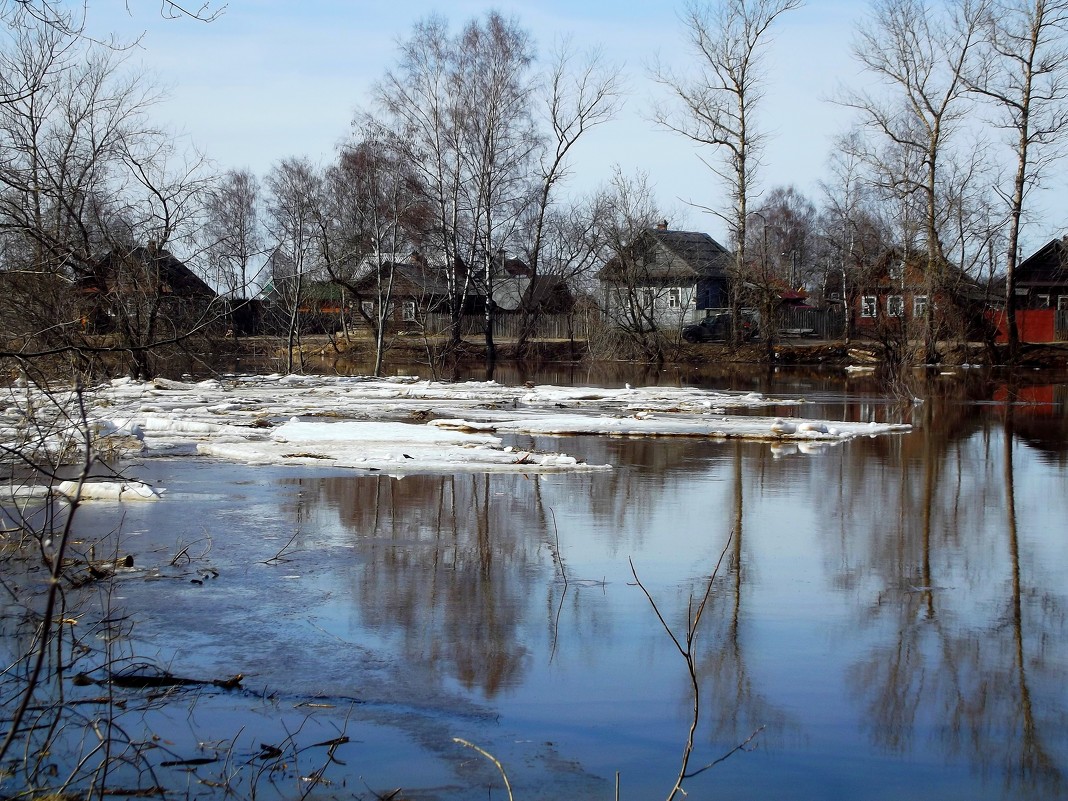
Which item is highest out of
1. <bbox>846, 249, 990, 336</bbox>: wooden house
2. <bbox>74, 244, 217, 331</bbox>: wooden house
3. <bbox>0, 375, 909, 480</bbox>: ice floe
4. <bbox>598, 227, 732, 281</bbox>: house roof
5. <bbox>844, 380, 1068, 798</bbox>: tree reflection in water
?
<bbox>598, 227, 732, 281</bbox>: house roof

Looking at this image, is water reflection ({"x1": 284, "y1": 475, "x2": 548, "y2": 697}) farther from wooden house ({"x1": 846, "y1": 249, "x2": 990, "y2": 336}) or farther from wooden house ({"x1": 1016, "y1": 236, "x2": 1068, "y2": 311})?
wooden house ({"x1": 1016, "y1": 236, "x2": 1068, "y2": 311})

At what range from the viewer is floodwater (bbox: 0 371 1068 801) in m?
4.79

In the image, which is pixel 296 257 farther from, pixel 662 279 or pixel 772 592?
pixel 772 592

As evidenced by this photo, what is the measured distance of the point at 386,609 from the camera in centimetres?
704

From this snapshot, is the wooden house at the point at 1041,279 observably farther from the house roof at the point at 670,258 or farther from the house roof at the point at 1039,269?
the house roof at the point at 670,258

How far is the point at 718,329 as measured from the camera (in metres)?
58.0

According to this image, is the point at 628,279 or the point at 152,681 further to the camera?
the point at 628,279

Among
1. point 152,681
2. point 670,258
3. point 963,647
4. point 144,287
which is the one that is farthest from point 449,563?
point 670,258

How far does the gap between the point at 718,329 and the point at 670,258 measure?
22.0 feet

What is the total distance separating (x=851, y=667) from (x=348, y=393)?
20468 millimetres

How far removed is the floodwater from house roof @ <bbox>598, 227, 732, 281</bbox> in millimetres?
37553

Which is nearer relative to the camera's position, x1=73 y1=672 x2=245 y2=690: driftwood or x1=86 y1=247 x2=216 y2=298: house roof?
x1=73 y1=672 x2=245 y2=690: driftwood

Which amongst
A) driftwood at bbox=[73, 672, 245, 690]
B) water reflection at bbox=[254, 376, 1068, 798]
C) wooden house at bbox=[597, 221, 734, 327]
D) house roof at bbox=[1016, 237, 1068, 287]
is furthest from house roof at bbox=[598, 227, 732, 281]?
driftwood at bbox=[73, 672, 245, 690]

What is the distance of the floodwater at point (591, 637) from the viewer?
15.7ft
